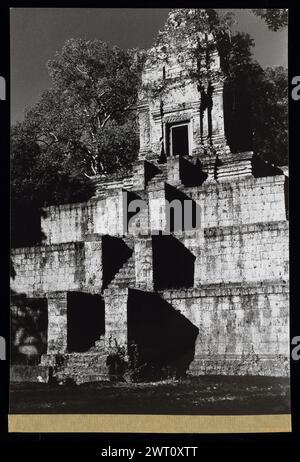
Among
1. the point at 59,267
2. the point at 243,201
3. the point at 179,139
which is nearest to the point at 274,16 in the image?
the point at 243,201

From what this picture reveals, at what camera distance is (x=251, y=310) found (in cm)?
1546

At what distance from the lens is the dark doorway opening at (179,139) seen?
23.0m

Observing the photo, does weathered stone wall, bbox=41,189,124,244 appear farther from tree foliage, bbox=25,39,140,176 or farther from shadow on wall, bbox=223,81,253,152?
shadow on wall, bbox=223,81,253,152

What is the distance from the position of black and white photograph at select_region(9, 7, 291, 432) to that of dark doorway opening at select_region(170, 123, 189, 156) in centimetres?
7

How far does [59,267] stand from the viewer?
18078 millimetres

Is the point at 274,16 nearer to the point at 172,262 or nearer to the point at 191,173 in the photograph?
the point at 172,262

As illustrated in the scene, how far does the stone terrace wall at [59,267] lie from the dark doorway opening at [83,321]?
43.2 inches

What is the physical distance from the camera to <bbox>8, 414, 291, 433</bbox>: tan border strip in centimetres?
1296

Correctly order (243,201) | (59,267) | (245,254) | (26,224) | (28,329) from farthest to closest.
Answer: (243,201), (59,267), (26,224), (245,254), (28,329)

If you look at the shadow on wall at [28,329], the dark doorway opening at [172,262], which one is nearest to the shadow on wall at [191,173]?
the dark doorway opening at [172,262]

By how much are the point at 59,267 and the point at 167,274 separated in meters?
3.04

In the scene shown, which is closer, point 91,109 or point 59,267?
point 59,267
